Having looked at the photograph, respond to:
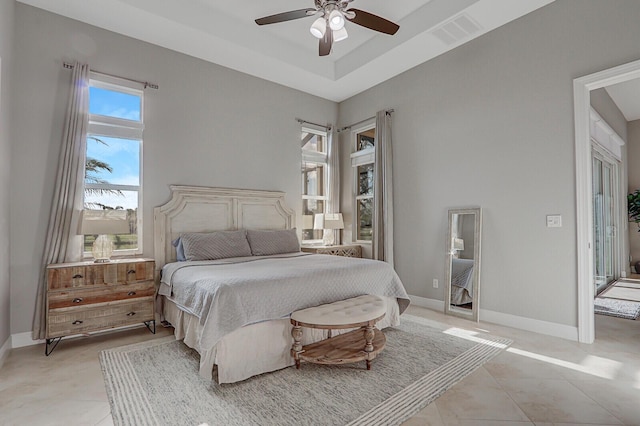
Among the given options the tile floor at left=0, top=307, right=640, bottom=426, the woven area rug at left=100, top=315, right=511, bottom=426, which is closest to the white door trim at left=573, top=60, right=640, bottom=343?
the tile floor at left=0, top=307, right=640, bottom=426

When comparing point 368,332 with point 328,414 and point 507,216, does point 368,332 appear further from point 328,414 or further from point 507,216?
point 507,216

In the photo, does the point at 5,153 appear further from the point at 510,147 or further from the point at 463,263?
the point at 510,147

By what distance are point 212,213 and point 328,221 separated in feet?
5.79

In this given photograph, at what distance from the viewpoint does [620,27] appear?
280 centimetres

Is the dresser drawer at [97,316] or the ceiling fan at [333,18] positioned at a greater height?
the ceiling fan at [333,18]

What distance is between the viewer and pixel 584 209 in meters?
2.97

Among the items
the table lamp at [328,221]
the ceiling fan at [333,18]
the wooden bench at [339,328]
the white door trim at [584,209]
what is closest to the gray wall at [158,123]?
the table lamp at [328,221]

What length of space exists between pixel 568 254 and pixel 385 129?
272 cm

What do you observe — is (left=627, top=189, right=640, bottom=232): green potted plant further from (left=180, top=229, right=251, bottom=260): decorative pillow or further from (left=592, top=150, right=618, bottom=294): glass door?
(left=180, top=229, right=251, bottom=260): decorative pillow

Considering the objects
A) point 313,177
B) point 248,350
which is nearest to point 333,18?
point 248,350

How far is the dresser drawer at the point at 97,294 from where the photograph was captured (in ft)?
9.25

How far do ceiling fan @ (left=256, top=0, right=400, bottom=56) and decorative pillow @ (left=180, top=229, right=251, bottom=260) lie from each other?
228 centimetres

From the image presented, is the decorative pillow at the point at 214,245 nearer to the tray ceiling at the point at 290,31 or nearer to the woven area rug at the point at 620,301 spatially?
the tray ceiling at the point at 290,31

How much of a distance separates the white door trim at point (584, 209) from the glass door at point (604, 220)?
2.37 m
